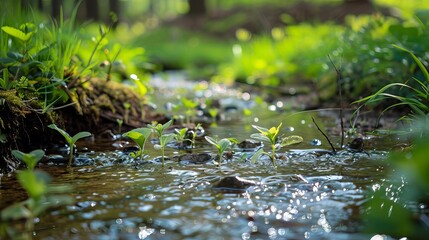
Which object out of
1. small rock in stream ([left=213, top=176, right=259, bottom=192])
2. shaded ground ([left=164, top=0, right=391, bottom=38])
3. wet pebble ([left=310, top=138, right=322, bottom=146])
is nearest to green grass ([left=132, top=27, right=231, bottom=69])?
shaded ground ([left=164, top=0, right=391, bottom=38])

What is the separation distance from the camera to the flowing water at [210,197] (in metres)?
1.47

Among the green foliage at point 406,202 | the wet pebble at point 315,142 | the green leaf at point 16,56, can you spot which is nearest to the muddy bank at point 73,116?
the green leaf at point 16,56

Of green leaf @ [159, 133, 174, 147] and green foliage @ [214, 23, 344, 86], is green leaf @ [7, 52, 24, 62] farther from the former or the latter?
green foliage @ [214, 23, 344, 86]

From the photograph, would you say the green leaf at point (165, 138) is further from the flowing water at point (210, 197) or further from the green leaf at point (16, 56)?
the green leaf at point (16, 56)

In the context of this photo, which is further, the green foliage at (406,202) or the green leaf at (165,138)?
the green leaf at (165,138)

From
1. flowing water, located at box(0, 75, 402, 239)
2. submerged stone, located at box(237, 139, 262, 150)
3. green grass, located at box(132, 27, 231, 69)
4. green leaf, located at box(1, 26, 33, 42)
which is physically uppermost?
green grass, located at box(132, 27, 231, 69)

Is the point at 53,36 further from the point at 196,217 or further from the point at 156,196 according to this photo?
the point at 196,217

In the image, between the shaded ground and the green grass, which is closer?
the green grass

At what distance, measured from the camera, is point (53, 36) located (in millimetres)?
2898

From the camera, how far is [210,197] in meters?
1.77

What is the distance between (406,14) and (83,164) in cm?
402

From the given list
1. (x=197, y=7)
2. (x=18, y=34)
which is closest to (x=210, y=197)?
(x=18, y=34)

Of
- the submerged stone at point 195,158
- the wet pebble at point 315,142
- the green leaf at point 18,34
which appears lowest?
the submerged stone at point 195,158

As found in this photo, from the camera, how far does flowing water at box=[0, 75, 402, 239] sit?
1.47 m
